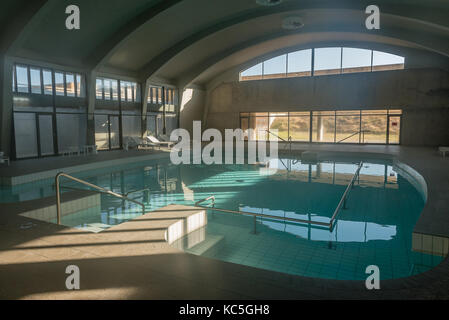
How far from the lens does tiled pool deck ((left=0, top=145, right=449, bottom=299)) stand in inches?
103

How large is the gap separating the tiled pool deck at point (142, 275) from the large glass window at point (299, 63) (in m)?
16.5

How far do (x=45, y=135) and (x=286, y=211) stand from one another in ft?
34.5

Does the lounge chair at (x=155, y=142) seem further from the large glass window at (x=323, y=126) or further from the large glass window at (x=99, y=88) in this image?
the large glass window at (x=323, y=126)

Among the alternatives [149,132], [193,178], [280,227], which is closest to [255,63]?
[149,132]

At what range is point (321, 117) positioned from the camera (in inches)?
763

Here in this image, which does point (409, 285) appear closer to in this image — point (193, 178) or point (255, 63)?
point (193, 178)

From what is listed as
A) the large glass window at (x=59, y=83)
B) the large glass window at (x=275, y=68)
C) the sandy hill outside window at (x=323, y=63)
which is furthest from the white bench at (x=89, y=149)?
the large glass window at (x=275, y=68)

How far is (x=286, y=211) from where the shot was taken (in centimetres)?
694

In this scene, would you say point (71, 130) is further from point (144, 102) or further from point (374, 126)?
point (374, 126)

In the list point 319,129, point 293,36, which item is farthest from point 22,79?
point 319,129

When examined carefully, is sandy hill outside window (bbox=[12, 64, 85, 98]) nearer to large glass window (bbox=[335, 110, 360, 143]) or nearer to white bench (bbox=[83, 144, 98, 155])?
white bench (bbox=[83, 144, 98, 155])

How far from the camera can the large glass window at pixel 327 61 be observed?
18422 millimetres

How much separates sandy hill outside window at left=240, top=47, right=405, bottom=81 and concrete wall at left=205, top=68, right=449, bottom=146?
401mm
